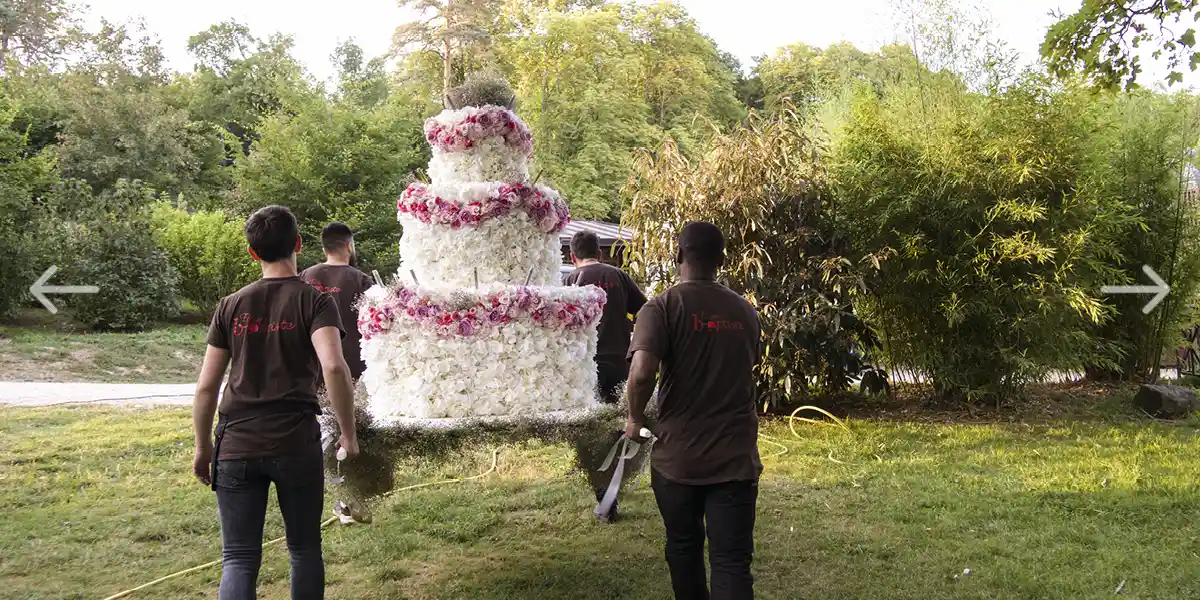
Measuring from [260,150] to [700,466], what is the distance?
710 inches

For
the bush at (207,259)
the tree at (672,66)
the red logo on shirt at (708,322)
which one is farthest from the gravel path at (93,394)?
the tree at (672,66)

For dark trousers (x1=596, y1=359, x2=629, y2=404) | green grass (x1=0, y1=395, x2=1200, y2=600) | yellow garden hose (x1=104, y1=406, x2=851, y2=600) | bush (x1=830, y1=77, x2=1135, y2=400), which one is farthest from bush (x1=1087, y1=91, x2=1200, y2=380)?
dark trousers (x1=596, y1=359, x2=629, y2=404)

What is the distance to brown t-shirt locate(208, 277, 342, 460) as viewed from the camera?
2.80 meters

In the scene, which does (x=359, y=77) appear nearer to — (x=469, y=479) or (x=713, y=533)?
(x=469, y=479)

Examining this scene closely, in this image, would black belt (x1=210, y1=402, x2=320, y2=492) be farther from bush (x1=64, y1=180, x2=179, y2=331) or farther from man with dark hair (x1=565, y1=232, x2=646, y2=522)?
bush (x1=64, y1=180, x2=179, y2=331)

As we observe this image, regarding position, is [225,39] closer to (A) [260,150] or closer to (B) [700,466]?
(A) [260,150]

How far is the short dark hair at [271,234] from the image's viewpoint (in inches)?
113

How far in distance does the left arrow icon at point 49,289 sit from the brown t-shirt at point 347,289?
34.7ft

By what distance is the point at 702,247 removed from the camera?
2.98 meters

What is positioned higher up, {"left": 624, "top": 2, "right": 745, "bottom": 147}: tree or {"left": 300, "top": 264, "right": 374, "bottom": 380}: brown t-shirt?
{"left": 624, "top": 2, "right": 745, "bottom": 147}: tree

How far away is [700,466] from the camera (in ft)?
9.32

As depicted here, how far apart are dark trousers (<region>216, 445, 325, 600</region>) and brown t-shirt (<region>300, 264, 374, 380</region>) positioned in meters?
2.00

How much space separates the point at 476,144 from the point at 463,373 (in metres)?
1.06

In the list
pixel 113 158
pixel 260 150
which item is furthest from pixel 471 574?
pixel 113 158
